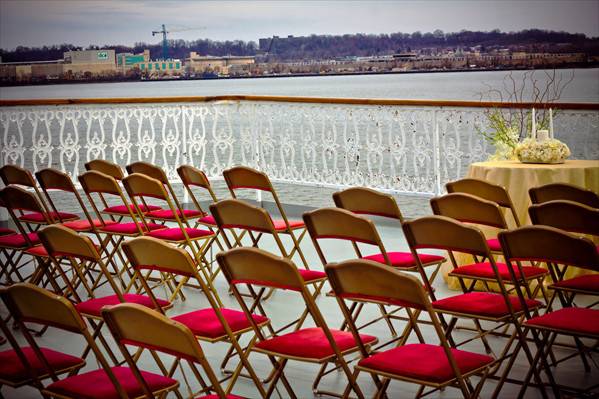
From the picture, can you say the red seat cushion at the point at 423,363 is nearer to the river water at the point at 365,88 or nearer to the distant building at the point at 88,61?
the distant building at the point at 88,61

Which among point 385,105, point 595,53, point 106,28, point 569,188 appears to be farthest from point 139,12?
point 569,188

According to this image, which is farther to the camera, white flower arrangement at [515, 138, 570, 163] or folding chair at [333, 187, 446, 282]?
white flower arrangement at [515, 138, 570, 163]

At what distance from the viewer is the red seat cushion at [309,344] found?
13.3 ft

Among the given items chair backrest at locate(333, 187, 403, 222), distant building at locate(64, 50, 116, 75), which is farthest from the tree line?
chair backrest at locate(333, 187, 403, 222)

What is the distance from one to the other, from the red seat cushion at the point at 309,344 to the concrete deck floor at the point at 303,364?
57cm

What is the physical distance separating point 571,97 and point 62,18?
1148 inches

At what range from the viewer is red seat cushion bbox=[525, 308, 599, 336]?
4.07 m

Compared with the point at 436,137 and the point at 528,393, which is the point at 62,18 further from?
the point at 528,393

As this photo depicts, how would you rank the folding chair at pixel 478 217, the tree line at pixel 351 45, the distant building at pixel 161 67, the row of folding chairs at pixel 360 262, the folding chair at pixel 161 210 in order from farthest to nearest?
1. the distant building at pixel 161 67
2. the tree line at pixel 351 45
3. the folding chair at pixel 161 210
4. the folding chair at pixel 478 217
5. the row of folding chairs at pixel 360 262

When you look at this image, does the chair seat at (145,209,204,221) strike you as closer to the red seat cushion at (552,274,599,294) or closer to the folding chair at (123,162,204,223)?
the folding chair at (123,162,204,223)

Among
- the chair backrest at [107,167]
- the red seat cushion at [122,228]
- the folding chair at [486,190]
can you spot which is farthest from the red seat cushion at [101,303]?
the chair backrest at [107,167]

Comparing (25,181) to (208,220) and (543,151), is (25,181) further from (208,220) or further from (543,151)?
(543,151)

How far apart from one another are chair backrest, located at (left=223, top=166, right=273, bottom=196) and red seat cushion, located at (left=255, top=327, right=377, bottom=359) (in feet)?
8.08

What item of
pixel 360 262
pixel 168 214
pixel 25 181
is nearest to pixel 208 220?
pixel 168 214
